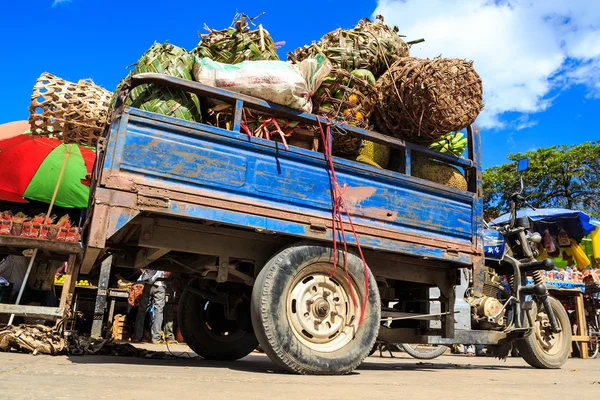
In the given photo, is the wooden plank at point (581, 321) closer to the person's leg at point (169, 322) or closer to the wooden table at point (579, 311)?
the wooden table at point (579, 311)

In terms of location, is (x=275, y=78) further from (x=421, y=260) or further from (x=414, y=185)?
(x=421, y=260)

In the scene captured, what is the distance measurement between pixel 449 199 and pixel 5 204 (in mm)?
8933

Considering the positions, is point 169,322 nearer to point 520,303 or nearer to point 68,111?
point 68,111

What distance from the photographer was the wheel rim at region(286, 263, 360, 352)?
3713 mm

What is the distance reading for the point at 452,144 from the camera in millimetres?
5203

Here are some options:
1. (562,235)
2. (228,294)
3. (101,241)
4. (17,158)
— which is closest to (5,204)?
(17,158)

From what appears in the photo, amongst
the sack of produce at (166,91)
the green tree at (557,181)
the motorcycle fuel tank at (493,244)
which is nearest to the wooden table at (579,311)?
the motorcycle fuel tank at (493,244)

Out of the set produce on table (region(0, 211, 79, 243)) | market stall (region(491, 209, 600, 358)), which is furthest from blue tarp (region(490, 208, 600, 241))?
produce on table (region(0, 211, 79, 243))

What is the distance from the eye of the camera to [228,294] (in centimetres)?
501

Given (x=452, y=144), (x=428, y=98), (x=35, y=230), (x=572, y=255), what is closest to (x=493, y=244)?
(x=452, y=144)

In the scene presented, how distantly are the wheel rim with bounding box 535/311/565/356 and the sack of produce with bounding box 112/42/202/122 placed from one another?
4.67 metres

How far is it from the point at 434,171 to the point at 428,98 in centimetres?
77

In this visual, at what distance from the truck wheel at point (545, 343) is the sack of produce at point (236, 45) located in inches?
161

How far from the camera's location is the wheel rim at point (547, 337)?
19.6ft
